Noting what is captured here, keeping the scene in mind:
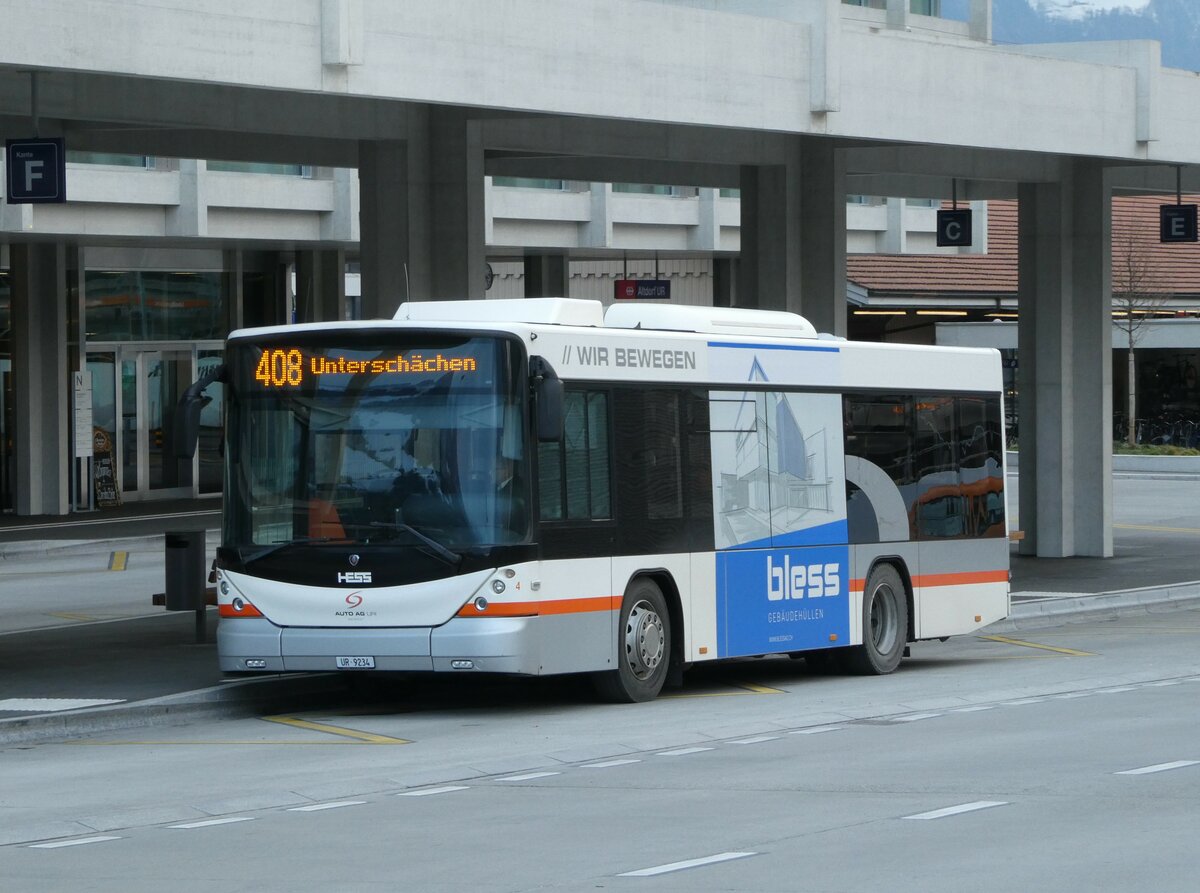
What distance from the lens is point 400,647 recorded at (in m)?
14.5

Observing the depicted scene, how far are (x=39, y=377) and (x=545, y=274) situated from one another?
1160cm

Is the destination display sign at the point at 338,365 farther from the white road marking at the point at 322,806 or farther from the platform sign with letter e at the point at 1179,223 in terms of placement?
the platform sign with letter e at the point at 1179,223

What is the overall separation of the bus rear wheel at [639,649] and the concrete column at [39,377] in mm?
22921

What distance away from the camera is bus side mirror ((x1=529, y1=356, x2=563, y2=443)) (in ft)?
46.9

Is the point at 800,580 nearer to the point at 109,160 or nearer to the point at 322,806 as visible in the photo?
the point at 322,806

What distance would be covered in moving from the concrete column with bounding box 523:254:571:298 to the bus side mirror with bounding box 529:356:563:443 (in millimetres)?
29623

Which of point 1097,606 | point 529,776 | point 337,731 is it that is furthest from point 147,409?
point 529,776

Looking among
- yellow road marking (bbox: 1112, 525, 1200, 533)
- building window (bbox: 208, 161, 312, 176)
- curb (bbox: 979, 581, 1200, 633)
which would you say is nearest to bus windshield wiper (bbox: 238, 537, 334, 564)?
curb (bbox: 979, 581, 1200, 633)

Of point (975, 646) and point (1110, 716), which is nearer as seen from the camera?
point (1110, 716)

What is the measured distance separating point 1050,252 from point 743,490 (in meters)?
15.0

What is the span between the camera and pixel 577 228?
4188 cm

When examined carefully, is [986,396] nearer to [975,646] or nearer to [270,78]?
[975,646]

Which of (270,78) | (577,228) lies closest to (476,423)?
(270,78)

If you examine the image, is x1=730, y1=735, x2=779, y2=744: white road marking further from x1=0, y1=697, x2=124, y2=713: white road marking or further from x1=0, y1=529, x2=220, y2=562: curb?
x1=0, y1=529, x2=220, y2=562: curb
